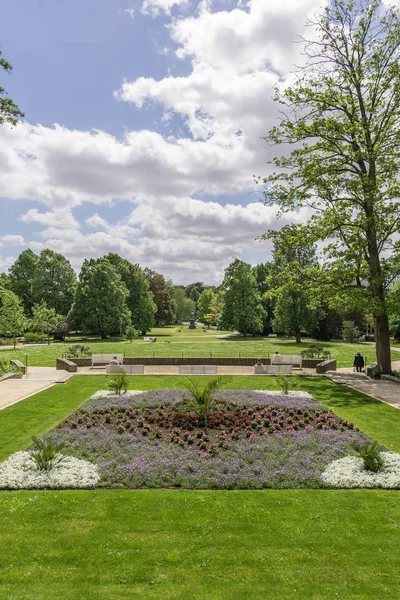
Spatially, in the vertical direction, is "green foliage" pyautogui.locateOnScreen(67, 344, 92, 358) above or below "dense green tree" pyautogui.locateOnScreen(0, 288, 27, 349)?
below

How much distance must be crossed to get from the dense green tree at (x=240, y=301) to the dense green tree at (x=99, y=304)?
43.6 ft

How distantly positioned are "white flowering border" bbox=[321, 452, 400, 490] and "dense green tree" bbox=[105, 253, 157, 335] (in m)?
51.5

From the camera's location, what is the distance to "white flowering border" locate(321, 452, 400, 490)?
8.57 m

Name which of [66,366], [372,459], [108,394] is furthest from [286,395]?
[66,366]

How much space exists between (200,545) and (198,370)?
54.5 ft

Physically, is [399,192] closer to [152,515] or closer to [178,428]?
[178,428]

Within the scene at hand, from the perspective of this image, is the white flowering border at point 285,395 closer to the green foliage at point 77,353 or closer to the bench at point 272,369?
the bench at point 272,369

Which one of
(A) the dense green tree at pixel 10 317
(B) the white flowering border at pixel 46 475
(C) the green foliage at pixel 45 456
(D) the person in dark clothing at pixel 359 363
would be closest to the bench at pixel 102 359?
(D) the person in dark clothing at pixel 359 363

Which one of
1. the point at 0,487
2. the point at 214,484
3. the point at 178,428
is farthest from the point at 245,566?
the point at 178,428

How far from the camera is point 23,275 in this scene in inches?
2581

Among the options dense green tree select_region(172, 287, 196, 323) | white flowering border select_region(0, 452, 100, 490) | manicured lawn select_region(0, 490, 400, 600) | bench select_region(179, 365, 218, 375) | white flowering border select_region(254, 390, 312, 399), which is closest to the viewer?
manicured lawn select_region(0, 490, 400, 600)

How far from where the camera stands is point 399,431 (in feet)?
40.8

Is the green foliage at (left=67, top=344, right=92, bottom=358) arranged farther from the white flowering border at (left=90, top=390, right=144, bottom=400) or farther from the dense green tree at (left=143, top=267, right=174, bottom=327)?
the dense green tree at (left=143, top=267, right=174, bottom=327)

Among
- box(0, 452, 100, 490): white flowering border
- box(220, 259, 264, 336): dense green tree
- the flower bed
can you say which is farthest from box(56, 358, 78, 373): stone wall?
box(220, 259, 264, 336): dense green tree
